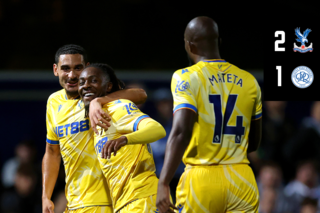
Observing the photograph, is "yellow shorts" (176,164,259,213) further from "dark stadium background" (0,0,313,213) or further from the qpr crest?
the qpr crest

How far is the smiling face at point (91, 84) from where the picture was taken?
13.1 ft

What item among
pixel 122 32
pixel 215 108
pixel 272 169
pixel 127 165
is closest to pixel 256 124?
pixel 215 108

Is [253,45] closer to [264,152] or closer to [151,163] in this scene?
[264,152]

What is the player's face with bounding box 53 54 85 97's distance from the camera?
446 centimetres

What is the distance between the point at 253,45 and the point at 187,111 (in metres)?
7.89

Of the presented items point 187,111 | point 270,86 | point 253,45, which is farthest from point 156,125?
point 253,45

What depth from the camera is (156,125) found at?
11.6 ft

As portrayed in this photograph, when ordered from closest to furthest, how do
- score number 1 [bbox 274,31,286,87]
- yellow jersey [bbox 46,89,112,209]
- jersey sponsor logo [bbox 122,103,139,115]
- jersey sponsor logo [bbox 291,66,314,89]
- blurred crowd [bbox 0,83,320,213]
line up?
jersey sponsor logo [bbox 122,103,139,115]
yellow jersey [bbox 46,89,112,209]
blurred crowd [bbox 0,83,320,213]
score number 1 [bbox 274,31,286,87]
jersey sponsor logo [bbox 291,66,314,89]

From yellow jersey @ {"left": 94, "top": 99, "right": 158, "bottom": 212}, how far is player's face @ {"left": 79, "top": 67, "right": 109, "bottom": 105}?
0.72 ft

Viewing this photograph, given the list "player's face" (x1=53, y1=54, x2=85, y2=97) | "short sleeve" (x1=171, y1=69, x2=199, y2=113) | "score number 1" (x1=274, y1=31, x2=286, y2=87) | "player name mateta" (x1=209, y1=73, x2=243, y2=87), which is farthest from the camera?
"score number 1" (x1=274, y1=31, x2=286, y2=87)

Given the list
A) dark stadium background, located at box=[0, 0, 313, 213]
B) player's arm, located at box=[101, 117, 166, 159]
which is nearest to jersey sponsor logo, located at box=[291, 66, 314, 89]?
dark stadium background, located at box=[0, 0, 313, 213]

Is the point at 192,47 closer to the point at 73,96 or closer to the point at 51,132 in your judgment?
the point at 73,96

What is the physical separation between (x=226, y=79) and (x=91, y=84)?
1.20 metres

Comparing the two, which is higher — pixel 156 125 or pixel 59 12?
pixel 59 12
